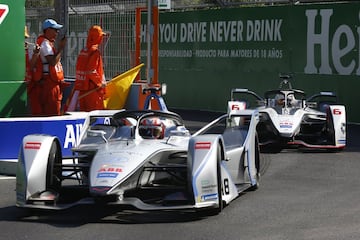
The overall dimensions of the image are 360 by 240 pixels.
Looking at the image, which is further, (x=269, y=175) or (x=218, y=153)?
(x=269, y=175)

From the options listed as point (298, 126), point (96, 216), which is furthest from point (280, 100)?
point (96, 216)

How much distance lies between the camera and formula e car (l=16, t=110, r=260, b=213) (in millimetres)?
7992

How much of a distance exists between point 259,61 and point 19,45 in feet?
28.9

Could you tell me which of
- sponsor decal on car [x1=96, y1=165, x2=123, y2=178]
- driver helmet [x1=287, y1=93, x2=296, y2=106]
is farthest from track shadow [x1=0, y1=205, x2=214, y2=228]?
driver helmet [x1=287, y1=93, x2=296, y2=106]

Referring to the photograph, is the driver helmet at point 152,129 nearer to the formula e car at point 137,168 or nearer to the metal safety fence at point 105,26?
the formula e car at point 137,168

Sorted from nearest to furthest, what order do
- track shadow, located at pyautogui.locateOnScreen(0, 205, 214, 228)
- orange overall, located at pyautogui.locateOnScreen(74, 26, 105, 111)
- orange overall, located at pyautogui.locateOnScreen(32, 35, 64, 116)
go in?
track shadow, located at pyautogui.locateOnScreen(0, 205, 214, 228)
orange overall, located at pyautogui.locateOnScreen(32, 35, 64, 116)
orange overall, located at pyautogui.locateOnScreen(74, 26, 105, 111)

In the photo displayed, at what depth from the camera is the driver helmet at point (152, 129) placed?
9.14 metres

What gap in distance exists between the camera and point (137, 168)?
26.7 feet

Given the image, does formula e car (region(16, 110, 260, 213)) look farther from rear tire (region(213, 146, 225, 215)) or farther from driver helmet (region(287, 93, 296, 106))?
driver helmet (region(287, 93, 296, 106))

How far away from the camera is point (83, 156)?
902cm

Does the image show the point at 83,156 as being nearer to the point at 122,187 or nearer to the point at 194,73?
the point at 122,187

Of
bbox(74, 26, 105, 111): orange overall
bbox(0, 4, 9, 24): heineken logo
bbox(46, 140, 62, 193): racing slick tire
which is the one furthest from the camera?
bbox(74, 26, 105, 111): orange overall

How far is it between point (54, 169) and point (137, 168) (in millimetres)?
933

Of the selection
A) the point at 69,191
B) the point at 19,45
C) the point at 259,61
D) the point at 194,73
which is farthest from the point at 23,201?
the point at 194,73
